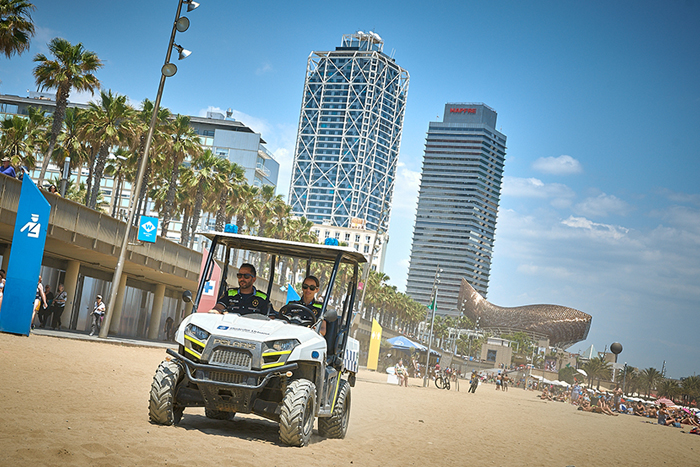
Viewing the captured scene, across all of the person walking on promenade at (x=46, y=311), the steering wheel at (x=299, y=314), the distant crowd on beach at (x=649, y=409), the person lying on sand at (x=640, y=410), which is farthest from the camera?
the person lying on sand at (x=640, y=410)

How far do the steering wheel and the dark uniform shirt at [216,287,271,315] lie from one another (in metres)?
0.33

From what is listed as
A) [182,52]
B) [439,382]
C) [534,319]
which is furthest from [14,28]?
[534,319]

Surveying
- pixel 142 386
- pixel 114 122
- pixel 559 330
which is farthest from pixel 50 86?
pixel 559 330

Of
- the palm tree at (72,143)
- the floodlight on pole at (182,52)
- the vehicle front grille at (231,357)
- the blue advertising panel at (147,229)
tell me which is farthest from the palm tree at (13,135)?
the vehicle front grille at (231,357)

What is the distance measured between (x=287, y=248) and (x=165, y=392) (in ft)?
8.42

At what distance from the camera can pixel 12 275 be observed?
18.0 m

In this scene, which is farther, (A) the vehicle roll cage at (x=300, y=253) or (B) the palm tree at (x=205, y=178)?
(B) the palm tree at (x=205, y=178)

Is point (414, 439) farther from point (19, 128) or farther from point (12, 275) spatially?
point (19, 128)

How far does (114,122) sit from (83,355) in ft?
72.8

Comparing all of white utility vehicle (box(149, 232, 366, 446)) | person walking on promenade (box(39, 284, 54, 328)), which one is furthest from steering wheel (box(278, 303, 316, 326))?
person walking on promenade (box(39, 284, 54, 328))

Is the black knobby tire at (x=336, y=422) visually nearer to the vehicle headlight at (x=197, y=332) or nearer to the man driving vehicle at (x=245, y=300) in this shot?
the man driving vehicle at (x=245, y=300)

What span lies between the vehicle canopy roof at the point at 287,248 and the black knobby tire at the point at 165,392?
1.97m

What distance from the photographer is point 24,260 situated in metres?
18.2

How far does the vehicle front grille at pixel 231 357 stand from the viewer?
288 inches
